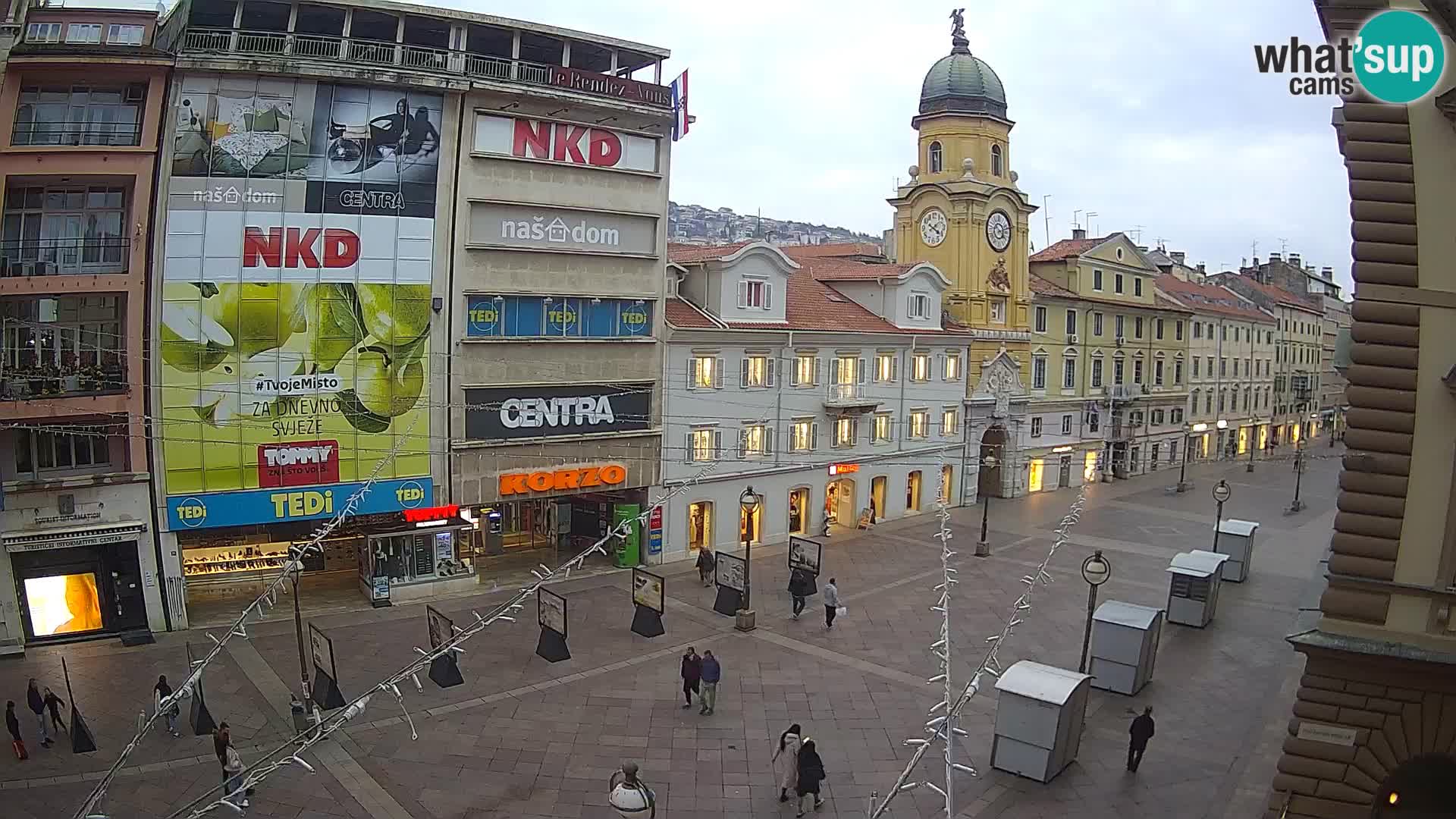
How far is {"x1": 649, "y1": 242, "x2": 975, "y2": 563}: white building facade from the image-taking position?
34.7 meters

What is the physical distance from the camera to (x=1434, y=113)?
12.6 metres

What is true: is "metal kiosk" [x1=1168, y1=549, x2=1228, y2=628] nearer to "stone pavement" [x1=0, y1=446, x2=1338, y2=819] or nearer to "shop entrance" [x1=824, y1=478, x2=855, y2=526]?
"stone pavement" [x1=0, y1=446, x2=1338, y2=819]

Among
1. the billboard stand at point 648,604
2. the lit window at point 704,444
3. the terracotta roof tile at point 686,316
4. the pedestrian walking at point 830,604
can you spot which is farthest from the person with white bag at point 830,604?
the terracotta roof tile at point 686,316

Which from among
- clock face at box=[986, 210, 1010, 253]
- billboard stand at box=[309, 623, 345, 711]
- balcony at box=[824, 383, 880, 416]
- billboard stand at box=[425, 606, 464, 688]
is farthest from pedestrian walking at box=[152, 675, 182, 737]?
clock face at box=[986, 210, 1010, 253]

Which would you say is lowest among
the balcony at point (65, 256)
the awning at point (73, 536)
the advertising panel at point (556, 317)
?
the awning at point (73, 536)

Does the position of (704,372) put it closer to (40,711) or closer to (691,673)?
(691,673)

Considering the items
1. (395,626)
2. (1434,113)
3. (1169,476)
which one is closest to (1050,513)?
(1169,476)

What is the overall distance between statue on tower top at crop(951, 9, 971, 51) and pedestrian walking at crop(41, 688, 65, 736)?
4613 cm

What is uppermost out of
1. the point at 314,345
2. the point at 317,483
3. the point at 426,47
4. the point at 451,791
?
the point at 426,47

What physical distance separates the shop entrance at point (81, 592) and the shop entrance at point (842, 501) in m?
25.4

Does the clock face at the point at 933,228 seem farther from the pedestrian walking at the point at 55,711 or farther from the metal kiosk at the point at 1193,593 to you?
the pedestrian walking at the point at 55,711

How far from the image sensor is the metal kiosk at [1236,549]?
32656 millimetres

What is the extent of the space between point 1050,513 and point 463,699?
32.0 m

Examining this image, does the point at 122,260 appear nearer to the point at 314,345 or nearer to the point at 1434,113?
the point at 314,345
